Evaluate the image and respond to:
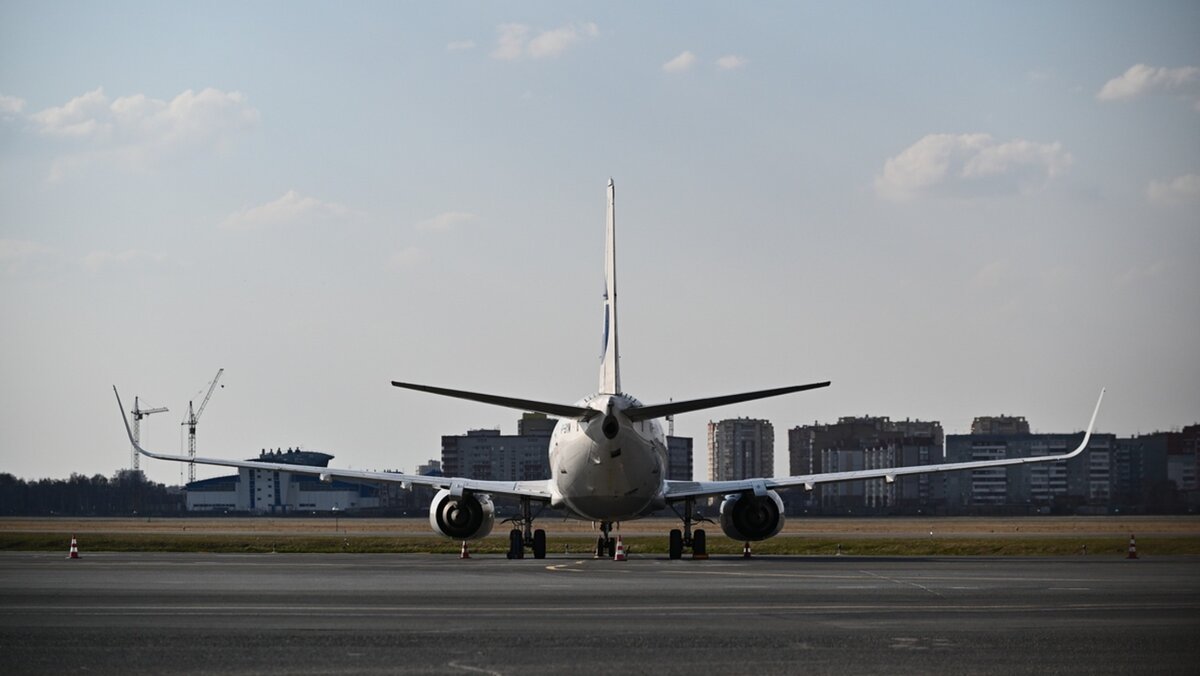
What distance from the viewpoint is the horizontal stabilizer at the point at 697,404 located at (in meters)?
33.1

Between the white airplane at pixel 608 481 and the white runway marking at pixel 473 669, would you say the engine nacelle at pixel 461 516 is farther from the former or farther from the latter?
the white runway marking at pixel 473 669

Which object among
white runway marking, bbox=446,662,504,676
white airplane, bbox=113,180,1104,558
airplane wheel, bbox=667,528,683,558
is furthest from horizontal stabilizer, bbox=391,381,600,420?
white runway marking, bbox=446,662,504,676

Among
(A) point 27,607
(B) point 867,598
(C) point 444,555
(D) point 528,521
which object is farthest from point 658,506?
(A) point 27,607

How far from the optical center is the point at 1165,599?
81.3ft

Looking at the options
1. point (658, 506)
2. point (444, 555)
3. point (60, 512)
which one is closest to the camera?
point (658, 506)

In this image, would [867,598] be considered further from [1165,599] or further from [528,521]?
[528,521]

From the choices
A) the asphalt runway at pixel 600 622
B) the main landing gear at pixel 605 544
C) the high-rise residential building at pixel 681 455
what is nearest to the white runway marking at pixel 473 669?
the asphalt runway at pixel 600 622

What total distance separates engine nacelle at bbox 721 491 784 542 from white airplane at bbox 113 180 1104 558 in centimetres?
3

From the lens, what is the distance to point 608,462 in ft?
136

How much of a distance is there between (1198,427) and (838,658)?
18943 cm

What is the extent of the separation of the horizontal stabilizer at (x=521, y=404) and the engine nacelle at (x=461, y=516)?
869cm

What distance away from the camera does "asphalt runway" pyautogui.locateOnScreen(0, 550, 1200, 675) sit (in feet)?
51.6

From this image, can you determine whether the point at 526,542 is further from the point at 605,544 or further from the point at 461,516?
the point at 461,516

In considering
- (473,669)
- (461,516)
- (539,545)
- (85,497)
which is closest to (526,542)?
(539,545)
